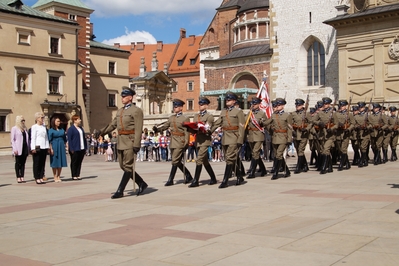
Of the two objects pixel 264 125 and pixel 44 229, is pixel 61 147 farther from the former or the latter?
pixel 44 229

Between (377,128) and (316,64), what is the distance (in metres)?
23.6

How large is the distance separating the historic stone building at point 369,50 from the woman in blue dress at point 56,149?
22322mm

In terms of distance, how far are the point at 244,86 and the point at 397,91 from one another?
2236 cm

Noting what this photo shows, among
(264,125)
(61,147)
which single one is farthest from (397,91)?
(61,147)

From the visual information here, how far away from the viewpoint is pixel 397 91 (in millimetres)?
31547

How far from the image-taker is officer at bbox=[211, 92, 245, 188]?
41.2 ft

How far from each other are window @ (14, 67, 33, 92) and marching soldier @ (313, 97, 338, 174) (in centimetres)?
3098

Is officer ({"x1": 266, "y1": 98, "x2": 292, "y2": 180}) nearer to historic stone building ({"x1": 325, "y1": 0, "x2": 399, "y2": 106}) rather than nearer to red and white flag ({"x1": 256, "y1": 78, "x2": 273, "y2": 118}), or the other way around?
red and white flag ({"x1": 256, "y1": 78, "x2": 273, "y2": 118})

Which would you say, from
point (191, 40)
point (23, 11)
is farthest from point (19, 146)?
point (191, 40)

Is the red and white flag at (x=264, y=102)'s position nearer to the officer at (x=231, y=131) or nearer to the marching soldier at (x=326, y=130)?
the marching soldier at (x=326, y=130)

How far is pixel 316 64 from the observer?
4247cm

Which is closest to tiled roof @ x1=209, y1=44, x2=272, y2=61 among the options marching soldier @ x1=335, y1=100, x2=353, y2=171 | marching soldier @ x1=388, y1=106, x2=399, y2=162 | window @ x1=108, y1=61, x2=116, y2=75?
window @ x1=108, y1=61, x2=116, y2=75

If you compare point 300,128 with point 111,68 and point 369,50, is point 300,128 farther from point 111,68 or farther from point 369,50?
point 111,68

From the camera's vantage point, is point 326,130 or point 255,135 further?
point 326,130
